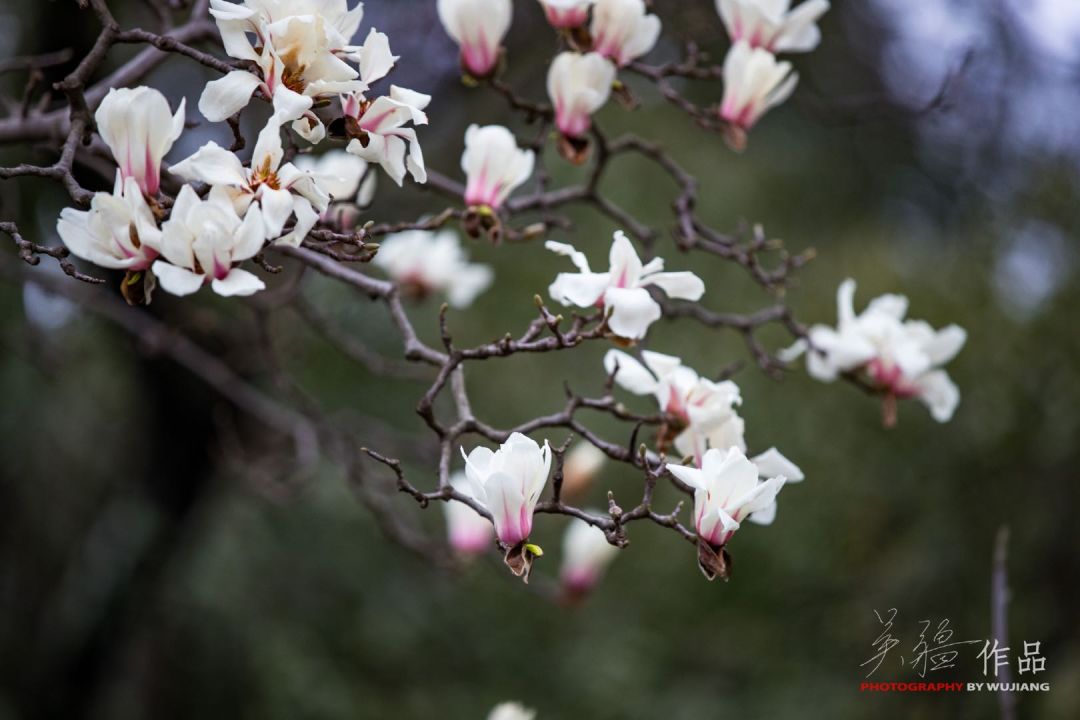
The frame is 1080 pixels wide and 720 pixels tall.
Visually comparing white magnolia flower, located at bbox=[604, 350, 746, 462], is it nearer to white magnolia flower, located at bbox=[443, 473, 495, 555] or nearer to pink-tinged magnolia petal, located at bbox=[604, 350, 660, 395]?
pink-tinged magnolia petal, located at bbox=[604, 350, 660, 395]

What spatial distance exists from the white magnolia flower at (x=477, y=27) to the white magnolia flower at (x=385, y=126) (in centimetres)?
35

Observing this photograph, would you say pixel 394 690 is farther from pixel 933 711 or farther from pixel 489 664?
pixel 933 711

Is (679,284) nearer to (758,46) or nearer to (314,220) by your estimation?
(314,220)

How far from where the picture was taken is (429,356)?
94 cm

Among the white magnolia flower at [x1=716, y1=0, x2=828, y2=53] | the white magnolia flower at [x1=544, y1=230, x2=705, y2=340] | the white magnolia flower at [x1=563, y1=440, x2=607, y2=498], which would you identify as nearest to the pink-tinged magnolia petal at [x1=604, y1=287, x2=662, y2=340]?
the white magnolia flower at [x1=544, y1=230, x2=705, y2=340]

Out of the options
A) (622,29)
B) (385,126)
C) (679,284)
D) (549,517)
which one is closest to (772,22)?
(622,29)

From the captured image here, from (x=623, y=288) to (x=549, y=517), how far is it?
2429mm

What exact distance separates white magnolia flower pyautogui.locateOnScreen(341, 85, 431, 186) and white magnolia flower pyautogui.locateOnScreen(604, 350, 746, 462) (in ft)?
0.93

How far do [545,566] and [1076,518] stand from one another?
5.65 feet

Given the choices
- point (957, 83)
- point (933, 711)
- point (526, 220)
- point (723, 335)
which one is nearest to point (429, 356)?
point (957, 83)

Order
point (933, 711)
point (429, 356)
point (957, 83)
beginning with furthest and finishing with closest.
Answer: point (933, 711)
point (957, 83)
point (429, 356)

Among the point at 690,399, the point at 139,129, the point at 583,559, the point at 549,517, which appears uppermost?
the point at 139,129

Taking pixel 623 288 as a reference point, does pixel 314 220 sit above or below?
above

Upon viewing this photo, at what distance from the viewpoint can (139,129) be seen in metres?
0.76
